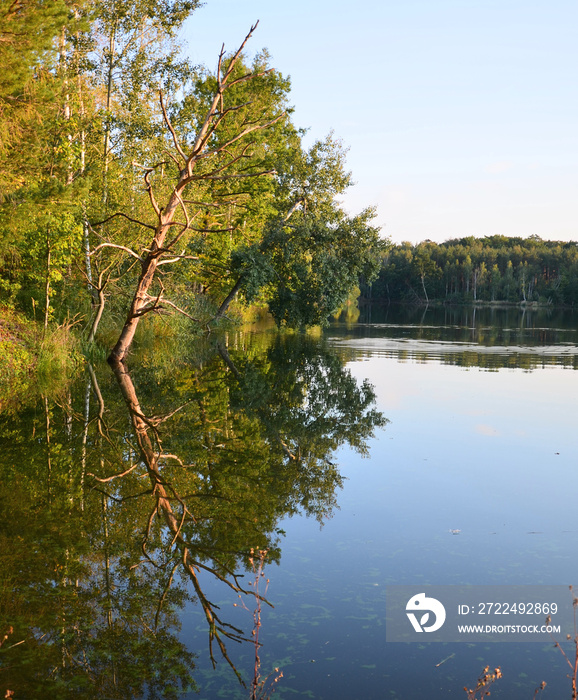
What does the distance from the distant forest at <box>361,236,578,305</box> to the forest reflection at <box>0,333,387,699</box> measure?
123m

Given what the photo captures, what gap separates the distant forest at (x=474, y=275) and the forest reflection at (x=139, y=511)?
123 metres

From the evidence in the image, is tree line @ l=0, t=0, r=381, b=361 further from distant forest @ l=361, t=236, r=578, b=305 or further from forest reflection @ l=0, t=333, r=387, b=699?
distant forest @ l=361, t=236, r=578, b=305

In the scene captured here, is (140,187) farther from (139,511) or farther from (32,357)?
(139,511)

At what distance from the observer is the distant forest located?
13600 centimetres

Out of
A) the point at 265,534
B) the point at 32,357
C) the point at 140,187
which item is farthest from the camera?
the point at 140,187

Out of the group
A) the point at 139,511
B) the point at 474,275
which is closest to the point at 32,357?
the point at 139,511

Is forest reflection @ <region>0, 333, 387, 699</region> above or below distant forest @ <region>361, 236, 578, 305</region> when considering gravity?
below

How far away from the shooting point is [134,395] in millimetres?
14984

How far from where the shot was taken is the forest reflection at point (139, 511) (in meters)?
4.66

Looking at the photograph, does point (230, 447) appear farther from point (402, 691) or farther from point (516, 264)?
point (516, 264)

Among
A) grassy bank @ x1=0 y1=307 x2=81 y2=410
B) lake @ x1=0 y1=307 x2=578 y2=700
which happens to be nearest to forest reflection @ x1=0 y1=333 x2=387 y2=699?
lake @ x1=0 y1=307 x2=578 y2=700

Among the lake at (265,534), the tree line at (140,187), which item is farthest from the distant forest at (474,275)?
the lake at (265,534)

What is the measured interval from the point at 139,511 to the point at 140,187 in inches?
859

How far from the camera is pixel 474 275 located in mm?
140750
